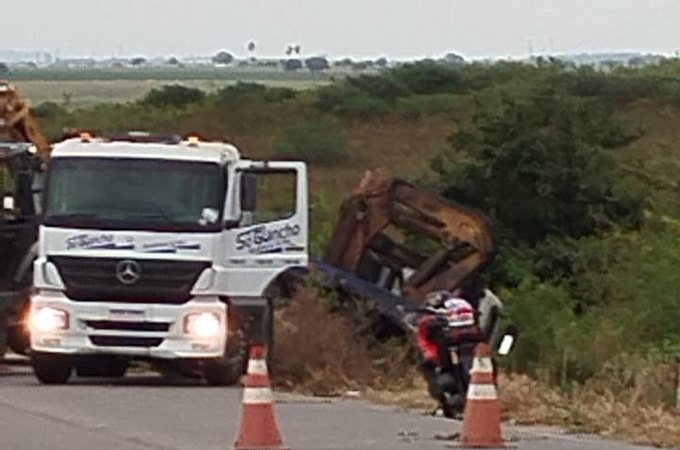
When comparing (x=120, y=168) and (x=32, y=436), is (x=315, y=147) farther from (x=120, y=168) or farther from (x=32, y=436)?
(x=32, y=436)

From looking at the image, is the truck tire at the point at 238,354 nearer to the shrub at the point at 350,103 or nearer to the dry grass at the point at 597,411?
the dry grass at the point at 597,411

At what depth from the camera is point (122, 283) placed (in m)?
25.0

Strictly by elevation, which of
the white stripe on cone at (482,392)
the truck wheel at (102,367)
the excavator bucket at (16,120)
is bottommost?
the truck wheel at (102,367)

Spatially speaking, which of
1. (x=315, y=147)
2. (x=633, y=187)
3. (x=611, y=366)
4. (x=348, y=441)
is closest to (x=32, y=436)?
(x=348, y=441)

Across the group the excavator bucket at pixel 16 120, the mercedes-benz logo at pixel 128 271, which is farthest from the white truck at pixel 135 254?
the excavator bucket at pixel 16 120

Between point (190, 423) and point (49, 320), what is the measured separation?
554 cm

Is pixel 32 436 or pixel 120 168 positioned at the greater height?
pixel 120 168

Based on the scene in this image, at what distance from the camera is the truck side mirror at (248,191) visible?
25531 millimetres

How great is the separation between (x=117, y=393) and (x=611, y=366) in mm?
5736

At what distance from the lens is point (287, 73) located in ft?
634

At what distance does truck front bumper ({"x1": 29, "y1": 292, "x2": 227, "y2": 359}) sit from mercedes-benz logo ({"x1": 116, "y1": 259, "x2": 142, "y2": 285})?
29cm

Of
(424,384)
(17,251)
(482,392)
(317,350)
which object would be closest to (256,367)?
(482,392)

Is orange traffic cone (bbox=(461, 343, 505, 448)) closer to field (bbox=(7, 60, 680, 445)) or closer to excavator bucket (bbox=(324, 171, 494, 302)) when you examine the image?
field (bbox=(7, 60, 680, 445))

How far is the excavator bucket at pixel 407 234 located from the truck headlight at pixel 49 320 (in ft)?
17.0
